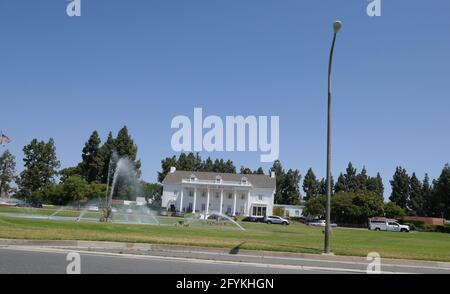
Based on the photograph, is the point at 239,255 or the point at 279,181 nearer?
the point at 239,255

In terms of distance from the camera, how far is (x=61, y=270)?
35.7 ft

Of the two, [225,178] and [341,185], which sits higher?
[225,178]

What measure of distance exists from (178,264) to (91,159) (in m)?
92.2

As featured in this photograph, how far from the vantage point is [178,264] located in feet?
43.7

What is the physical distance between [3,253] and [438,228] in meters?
71.4

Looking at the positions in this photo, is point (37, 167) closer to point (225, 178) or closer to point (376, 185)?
point (225, 178)

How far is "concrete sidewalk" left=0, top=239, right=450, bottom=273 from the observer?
1502cm

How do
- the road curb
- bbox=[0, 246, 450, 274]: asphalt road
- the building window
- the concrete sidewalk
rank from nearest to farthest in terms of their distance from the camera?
bbox=[0, 246, 450, 274]: asphalt road < the concrete sidewalk < the road curb < the building window

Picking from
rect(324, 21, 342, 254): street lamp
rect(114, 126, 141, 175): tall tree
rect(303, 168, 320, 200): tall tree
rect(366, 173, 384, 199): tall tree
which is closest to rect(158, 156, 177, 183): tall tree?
rect(114, 126, 141, 175): tall tree

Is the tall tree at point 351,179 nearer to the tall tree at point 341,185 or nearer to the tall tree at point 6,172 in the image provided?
the tall tree at point 341,185

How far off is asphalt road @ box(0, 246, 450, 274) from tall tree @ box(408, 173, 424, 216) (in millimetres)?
125302

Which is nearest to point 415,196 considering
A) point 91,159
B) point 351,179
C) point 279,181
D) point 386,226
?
point 351,179

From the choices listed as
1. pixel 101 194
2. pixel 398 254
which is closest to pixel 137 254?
pixel 398 254

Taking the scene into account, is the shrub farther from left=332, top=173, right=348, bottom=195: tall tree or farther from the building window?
left=332, top=173, right=348, bottom=195: tall tree
